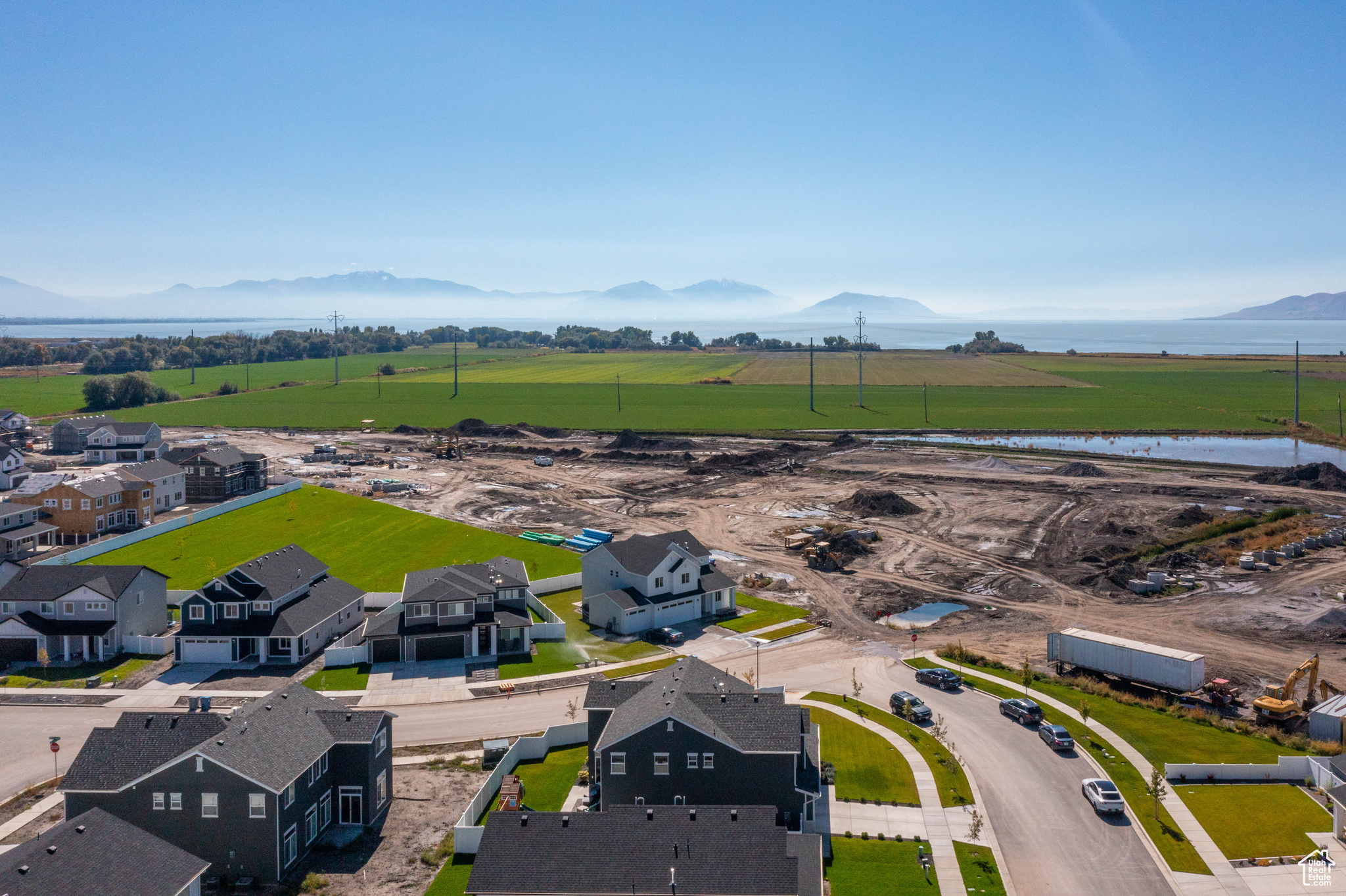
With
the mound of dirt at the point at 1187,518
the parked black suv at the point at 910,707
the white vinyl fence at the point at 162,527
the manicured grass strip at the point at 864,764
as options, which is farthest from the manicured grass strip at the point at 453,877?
the mound of dirt at the point at 1187,518

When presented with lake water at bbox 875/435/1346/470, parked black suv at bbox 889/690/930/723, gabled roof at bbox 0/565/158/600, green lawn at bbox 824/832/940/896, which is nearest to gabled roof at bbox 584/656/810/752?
green lawn at bbox 824/832/940/896

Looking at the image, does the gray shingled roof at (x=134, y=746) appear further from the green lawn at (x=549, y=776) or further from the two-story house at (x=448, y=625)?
the two-story house at (x=448, y=625)

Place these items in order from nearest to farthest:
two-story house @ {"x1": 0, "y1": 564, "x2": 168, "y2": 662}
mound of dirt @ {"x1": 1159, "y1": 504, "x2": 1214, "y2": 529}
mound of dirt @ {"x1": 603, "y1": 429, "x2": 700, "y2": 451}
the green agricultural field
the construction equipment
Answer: the construction equipment < two-story house @ {"x1": 0, "y1": 564, "x2": 168, "y2": 662} < the green agricultural field < mound of dirt @ {"x1": 1159, "y1": 504, "x2": 1214, "y2": 529} < mound of dirt @ {"x1": 603, "y1": 429, "x2": 700, "y2": 451}

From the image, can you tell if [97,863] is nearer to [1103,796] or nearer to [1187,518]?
[1103,796]

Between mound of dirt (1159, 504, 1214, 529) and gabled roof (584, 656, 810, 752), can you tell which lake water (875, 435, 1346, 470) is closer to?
mound of dirt (1159, 504, 1214, 529)

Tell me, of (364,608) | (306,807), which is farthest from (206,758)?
(364,608)

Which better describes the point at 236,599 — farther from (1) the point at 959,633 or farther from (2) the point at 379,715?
(1) the point at 959,633
